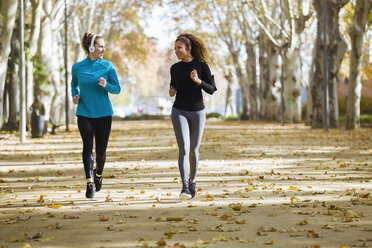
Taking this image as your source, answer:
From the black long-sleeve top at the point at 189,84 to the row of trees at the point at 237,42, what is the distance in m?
15.7

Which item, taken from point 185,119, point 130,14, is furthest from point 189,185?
point 130,14

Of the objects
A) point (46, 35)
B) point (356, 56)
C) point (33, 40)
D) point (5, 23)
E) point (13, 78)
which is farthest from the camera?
point (13, 78)

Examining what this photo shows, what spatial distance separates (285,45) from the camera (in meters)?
38.3

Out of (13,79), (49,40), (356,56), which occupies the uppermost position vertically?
(49,40)

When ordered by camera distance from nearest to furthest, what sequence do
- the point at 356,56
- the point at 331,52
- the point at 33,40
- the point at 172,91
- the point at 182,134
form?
1. the point at 172,91
2. the point at 182,134
3. the point at 356,56
4. the point at 33,40
5. the point at 331,52

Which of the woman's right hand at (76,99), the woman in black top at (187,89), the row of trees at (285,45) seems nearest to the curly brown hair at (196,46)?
the woman in black top at (187,89)

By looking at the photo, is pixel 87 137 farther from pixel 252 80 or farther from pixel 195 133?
pixel 252 80

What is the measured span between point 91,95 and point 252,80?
4228cm

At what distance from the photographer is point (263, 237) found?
616 centimetres

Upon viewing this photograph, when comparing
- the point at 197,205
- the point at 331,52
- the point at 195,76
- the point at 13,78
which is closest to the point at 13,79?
the point at 13,78

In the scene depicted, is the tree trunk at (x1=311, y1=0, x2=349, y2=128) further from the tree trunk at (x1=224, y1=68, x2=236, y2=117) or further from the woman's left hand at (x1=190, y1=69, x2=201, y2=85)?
the tree trunk at (x1=224, y1=68, x2=236, y2=117)

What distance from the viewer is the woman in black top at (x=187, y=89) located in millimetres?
8523

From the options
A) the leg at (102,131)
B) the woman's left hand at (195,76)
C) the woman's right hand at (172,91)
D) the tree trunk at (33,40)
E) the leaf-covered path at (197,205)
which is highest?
the tree trunk at (33,40)

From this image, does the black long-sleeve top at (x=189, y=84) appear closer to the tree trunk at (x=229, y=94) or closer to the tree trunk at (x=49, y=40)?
the tree trunk at (x=49, y=40)
